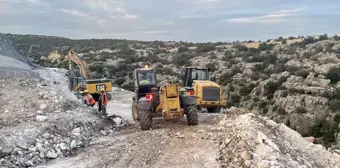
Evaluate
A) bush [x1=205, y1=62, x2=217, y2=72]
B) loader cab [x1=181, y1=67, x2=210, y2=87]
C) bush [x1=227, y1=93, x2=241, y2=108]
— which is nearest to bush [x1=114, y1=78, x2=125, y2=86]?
bush [x1=205, y1=62, x2=217, y2=72]

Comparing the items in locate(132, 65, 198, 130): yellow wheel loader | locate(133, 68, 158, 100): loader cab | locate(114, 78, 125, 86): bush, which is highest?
locate(133, 68, 158, 100): loader cab

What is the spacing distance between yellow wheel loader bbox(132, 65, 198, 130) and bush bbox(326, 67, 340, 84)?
1677 cm

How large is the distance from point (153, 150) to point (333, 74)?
21.2m

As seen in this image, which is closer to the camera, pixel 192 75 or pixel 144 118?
pixel 144 118

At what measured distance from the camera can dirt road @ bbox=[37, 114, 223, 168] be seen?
375 inches

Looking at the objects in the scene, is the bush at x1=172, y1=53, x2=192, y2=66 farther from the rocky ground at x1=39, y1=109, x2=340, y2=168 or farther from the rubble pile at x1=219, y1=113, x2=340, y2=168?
the rubble pile at x1=219, y1=113, x2=340, y2=168

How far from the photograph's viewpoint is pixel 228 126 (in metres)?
12.7

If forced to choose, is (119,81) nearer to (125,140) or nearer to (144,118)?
(144,118)

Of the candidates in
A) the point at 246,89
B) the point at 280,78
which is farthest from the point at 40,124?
the point at 280,78

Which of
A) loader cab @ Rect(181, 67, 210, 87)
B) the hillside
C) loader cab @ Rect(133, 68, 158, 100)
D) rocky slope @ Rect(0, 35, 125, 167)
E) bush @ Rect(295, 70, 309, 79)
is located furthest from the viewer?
bush @ Rect(295, 70, 309, 79)

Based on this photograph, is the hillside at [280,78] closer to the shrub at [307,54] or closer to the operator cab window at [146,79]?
the shrub at [307,54]

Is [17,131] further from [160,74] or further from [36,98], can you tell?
[160,74]

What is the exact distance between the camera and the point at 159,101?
1373 centimetres

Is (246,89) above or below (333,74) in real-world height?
below
